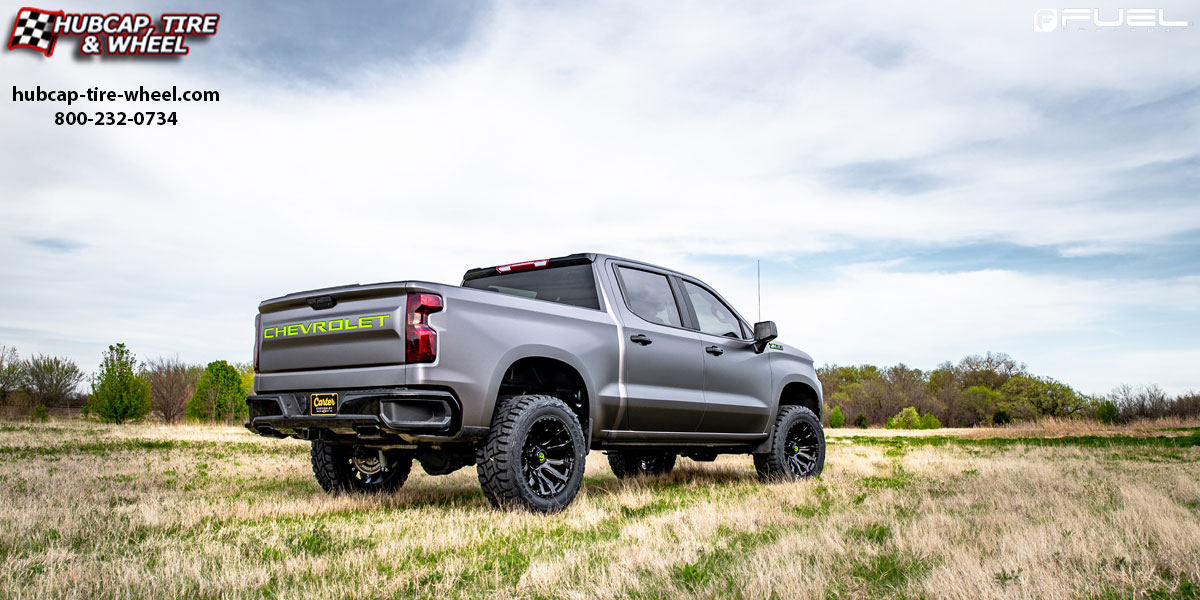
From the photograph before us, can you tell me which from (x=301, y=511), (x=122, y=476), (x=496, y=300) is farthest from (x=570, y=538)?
(x=122, y=476)

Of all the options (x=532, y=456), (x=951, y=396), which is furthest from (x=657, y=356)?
(x=951, y=396)

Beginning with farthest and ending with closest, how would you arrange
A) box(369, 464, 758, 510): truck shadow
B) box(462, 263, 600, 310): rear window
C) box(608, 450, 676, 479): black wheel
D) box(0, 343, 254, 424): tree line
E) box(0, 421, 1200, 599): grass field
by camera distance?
box(0, 343, 254, 424): tree line, box(608, 450, 676, 479): black wheel, box(462, 263, 600, 310): rear window, box(369, 464, 758, 510): truck shadow, box(0, 421, 1200, 599): grass field

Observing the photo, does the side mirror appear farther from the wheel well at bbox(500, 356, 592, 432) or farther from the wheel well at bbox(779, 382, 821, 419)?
the wheel well at bbox(500, 356, 592, 432)

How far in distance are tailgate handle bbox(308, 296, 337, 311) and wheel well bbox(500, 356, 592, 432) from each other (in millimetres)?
1398

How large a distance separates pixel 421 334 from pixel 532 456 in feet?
4.33

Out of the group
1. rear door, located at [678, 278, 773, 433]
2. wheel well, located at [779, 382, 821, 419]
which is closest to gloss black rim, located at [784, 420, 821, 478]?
wheel well, located at [779, 382, 821, 419]

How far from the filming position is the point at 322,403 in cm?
605

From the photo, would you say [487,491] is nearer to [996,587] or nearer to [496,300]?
[496,300]

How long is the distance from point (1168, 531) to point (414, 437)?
4489 mm

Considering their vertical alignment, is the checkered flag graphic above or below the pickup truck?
above

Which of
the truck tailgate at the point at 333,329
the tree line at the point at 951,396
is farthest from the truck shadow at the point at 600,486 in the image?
the tree line at the point at 951,396

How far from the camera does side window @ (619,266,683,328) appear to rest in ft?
24.6

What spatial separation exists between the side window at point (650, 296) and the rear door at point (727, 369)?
0.25 m

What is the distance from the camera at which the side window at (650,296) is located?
7.49 metres
